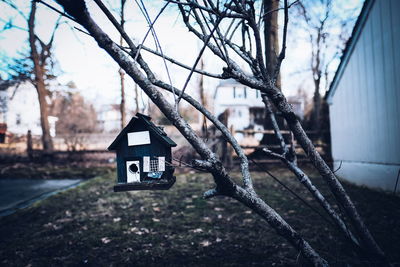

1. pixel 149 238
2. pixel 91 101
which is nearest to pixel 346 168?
pixel 149 238

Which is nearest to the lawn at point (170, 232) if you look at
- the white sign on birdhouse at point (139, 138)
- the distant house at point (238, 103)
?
the white sign on birdhouse at point (139, 138)

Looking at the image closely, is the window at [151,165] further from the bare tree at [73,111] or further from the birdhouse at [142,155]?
the bare tree at [73,111]

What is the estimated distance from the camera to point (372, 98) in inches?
251

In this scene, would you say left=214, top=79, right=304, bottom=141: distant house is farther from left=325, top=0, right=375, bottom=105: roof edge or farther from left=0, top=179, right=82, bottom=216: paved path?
left=0, top=179, right=82, bottom=216: paved path

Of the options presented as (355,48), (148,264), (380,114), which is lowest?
(148,264)

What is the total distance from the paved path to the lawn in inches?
18.7

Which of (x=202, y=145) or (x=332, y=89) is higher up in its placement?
(x=332, y=89)

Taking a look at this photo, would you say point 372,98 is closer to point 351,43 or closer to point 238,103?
point 351,43

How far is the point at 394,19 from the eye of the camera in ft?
17.5

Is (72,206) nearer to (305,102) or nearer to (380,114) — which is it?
(380,114)

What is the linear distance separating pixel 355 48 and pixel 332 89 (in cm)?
186

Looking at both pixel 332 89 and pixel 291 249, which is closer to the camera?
pixel 291 249

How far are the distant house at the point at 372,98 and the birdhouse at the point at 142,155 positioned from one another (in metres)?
5.91

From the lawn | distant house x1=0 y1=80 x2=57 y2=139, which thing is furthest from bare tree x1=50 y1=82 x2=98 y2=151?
the lawn
